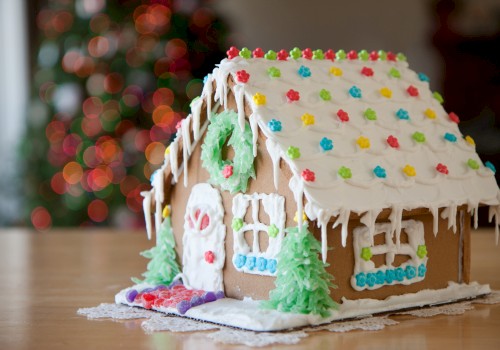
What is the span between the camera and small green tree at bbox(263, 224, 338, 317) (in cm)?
385

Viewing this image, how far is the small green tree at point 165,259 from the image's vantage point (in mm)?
4617

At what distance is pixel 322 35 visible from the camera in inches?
386

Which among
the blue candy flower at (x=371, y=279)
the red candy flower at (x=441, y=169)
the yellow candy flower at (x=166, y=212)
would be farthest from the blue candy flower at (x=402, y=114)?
the yellow candy flower at (x=166, y=212)

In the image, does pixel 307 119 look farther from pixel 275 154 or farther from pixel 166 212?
pixel 166 212

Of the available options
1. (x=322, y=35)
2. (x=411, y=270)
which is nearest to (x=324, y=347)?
(x=411, y=270)

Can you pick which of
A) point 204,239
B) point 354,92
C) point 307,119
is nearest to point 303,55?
point 354,92

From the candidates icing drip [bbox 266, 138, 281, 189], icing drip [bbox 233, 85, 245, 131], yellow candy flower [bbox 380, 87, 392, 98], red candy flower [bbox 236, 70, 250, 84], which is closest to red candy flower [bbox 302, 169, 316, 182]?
icing drip [bbox 266, 138, 281, 189]

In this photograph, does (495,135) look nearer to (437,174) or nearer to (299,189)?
(437,174)

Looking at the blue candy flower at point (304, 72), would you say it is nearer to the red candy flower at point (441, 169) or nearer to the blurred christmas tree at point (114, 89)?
the red candy flower at point (441, 169)

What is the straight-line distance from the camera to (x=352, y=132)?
167 inches

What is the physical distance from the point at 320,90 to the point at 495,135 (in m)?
4.82

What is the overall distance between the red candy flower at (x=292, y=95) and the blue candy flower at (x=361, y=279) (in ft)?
2.61

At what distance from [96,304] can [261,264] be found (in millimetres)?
1016

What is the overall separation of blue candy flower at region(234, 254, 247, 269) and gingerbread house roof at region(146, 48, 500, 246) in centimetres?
47
